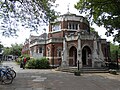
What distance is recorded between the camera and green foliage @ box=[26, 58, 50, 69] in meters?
32.5

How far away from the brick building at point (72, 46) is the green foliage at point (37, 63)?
1315mm

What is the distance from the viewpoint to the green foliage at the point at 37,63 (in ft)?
107

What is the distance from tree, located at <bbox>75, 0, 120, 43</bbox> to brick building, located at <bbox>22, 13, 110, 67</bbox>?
3.63 m

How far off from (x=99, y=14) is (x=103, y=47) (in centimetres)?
1803

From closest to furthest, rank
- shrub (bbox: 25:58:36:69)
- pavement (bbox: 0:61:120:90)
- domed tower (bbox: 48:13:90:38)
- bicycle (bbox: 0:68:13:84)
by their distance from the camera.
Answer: pavement (bbox: 0:61:120:90)
bicycle (bbox: 0:68:13:84)
shrub (bbox: 25:58:36:69)
domed tower (bbox: 48:13:90:38)

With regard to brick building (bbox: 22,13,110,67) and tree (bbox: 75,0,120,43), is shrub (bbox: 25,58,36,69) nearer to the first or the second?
brick building (bbox: 22,13,110,67)

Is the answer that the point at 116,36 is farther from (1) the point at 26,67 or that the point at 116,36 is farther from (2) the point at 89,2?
(1) the point at 26,67

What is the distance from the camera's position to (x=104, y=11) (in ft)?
70.2

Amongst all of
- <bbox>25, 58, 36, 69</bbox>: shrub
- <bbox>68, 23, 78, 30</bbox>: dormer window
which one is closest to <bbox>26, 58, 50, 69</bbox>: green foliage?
<bbox>25, 58, 36, 69</bbox>: shrub

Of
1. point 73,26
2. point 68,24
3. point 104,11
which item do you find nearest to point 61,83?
point 104,11

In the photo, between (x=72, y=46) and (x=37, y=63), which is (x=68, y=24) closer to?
(x=72, y=46)

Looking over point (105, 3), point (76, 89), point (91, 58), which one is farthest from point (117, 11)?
point (91, 58)

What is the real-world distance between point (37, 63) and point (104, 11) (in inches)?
598

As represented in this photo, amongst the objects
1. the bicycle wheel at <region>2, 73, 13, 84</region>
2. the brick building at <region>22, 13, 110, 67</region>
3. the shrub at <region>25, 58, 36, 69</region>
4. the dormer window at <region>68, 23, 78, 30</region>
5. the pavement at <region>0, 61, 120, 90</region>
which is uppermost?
the dormer window at <region>68, 23, 78, 30</region>
